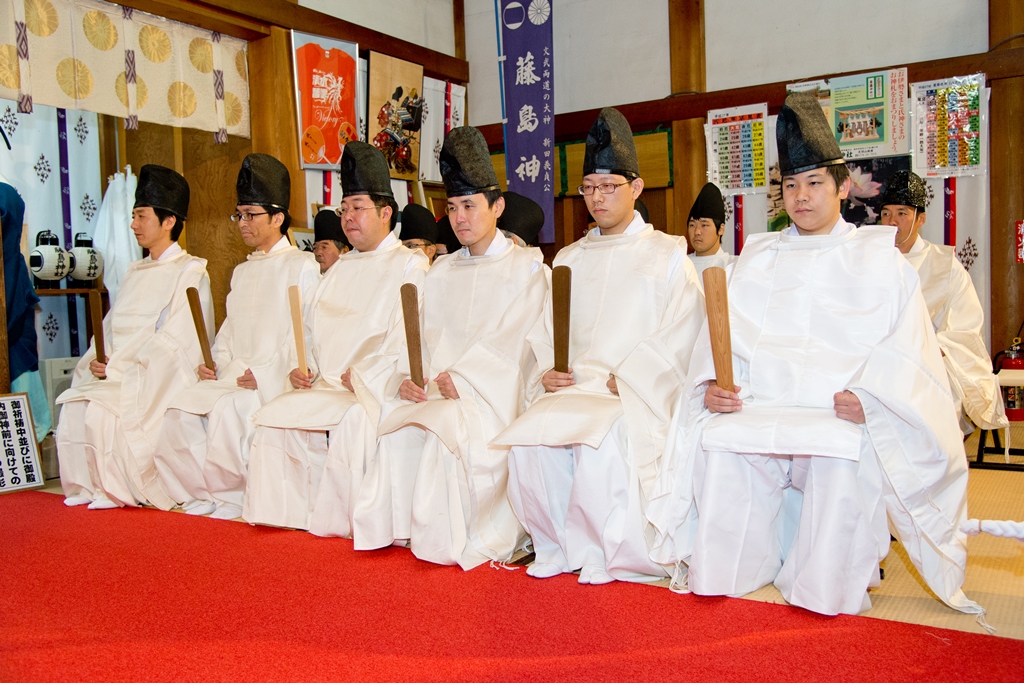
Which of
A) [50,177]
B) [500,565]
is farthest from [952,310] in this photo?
[50,177]

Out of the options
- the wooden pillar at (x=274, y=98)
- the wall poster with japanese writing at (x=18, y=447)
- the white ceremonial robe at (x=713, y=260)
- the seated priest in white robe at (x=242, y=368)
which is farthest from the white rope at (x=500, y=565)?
the wooden pillar at (x=274, y=98)

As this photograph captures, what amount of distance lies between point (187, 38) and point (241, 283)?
209 centimetres

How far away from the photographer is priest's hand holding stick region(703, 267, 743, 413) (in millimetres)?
2910

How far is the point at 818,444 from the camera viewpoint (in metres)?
2.80

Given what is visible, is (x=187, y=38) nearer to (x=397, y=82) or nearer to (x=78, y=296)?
(x=397, y=82)

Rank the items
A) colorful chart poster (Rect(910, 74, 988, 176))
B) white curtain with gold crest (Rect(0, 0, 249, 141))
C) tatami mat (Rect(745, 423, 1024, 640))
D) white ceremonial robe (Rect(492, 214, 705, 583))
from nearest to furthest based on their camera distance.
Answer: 1. tatami mat (Rect(745, 423, 1024, 640))
2. white ceremonial robe (Rect(492, 214, 705, 583))
3. white curtain with gold crest (Rect(0, 0, 249, 141))
4. colorful chart poster (Rect(910, 74, 988, 176))

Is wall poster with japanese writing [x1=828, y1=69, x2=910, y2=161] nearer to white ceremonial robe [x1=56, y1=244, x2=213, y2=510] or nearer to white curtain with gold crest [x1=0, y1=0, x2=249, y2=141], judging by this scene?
white curtain with gold crest [x1=0, y1=0, x2=249, y2=141]

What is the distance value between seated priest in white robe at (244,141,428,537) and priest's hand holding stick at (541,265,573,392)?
37.5 inches

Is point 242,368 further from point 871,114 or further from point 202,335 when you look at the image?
point 871,114

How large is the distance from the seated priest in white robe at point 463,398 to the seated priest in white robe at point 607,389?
164mm

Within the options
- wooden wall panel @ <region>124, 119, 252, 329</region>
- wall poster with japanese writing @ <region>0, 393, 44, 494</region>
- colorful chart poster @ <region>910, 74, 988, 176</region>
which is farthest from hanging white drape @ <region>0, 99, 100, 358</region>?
colorful chart poster @ <region>910, 74, 988, 176</region>

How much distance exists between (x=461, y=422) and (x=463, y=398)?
0.11 meters

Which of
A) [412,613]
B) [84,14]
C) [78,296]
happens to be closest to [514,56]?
[84,14]

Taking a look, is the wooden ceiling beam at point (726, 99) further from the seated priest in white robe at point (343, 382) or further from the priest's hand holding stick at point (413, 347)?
the priest's hand holding stick at point (413, 347)
